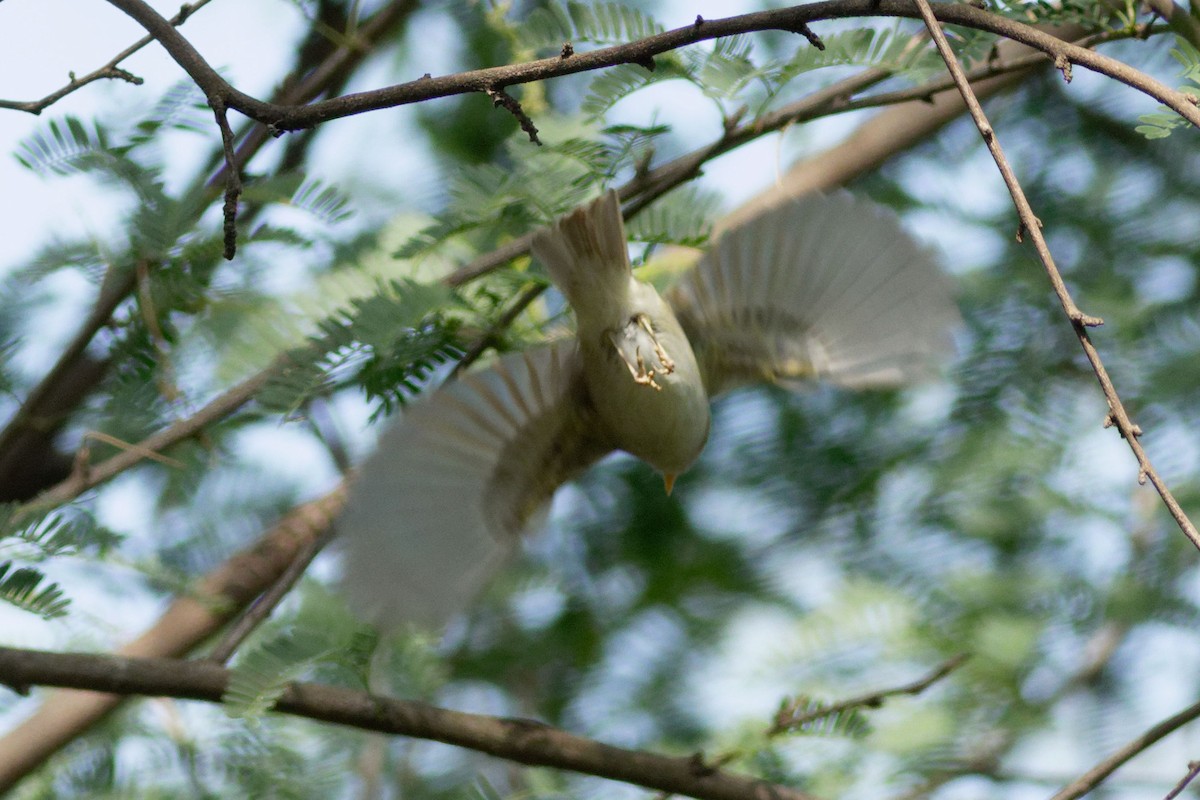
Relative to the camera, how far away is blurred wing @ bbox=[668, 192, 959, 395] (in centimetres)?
181

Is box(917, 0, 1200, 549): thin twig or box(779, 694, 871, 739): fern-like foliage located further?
box(779, 694, 871, 739): fern-like foliage

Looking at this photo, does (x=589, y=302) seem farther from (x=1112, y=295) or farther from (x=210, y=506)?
(x=1112, y=295)

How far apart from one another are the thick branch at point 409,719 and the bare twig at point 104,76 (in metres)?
0.65

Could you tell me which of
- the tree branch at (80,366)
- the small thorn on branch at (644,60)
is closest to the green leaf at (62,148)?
the tree branch at (80,366)

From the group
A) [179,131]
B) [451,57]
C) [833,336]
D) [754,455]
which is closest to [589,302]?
[833,336]

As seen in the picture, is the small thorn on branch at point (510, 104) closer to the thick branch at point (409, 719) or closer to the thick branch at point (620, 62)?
the thick branch at point (620, 62)

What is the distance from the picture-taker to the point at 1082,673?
2904 mm

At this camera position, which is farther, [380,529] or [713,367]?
[713,367]

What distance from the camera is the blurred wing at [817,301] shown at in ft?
5.93

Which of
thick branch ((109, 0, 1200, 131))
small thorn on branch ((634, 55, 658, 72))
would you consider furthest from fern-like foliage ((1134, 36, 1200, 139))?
small thorn on branch ((634, 55, 658, 72))

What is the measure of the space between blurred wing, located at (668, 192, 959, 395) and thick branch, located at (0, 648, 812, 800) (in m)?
0.59

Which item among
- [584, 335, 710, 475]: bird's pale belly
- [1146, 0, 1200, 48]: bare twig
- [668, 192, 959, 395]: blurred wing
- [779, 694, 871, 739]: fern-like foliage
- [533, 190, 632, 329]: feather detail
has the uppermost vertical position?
[1146, 0, 1200, 48]: bare twig

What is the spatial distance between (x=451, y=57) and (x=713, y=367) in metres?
1.64

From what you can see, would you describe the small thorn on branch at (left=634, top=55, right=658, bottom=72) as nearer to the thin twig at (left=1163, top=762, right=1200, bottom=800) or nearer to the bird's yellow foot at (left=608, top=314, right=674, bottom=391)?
the bird's yellow foot at (left=608, top=314, right=674, bottom=391)
